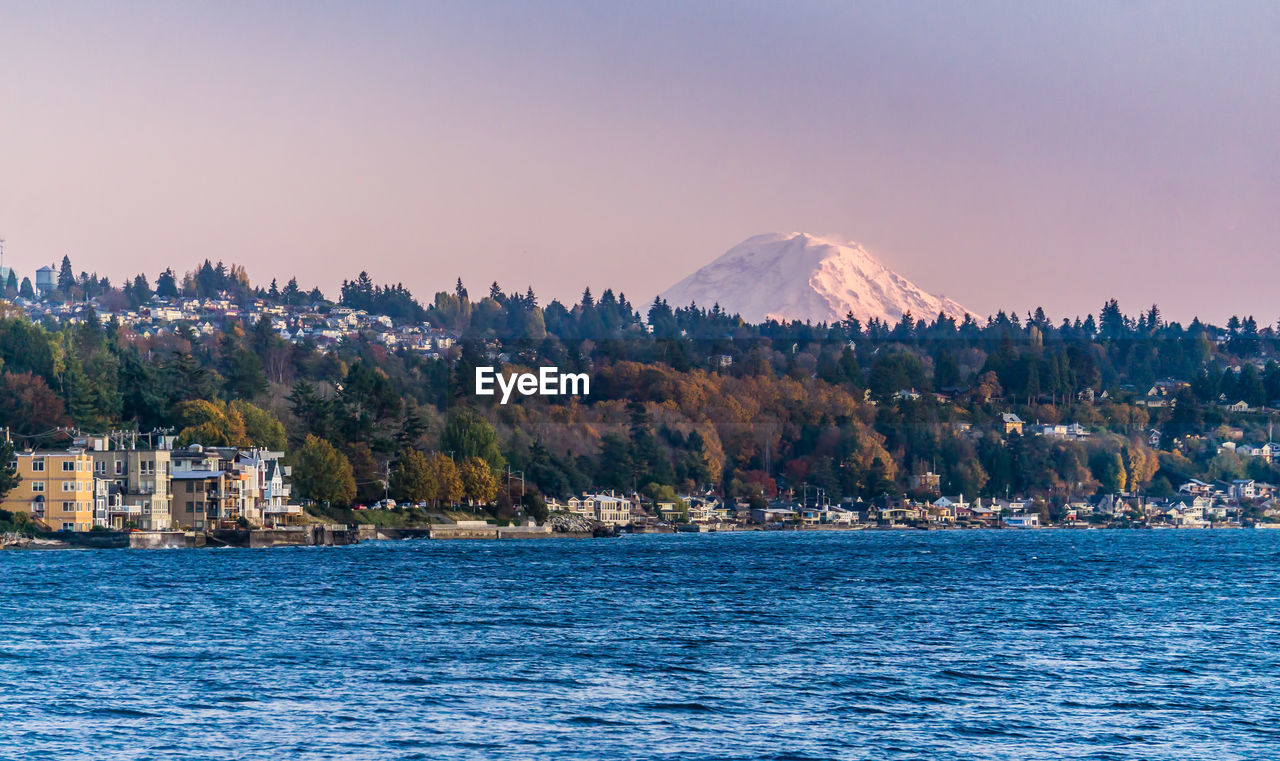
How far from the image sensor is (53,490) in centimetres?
12500

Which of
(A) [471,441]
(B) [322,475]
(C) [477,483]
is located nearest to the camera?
(B) [322,475]

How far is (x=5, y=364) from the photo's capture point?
175 m

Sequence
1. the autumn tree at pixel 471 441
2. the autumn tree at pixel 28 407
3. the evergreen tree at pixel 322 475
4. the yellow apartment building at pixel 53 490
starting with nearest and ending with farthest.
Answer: the yellow apartment building at pixel 53 490 → the autumn tree at pixel 28 407 → the evergreen tree at pixel 322 475 → the autumn tree at pixel 471 441

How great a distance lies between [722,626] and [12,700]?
29.0 meters

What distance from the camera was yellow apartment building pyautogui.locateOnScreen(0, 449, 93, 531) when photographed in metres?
124

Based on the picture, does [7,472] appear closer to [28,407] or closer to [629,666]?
[28,407]

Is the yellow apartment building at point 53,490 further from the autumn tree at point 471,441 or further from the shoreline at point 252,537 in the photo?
the autumn tree at point 471,441

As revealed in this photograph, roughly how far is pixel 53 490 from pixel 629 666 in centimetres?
8890

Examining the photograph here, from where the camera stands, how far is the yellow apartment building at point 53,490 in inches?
4889

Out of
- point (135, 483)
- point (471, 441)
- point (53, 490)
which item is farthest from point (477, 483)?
point (53, 490)

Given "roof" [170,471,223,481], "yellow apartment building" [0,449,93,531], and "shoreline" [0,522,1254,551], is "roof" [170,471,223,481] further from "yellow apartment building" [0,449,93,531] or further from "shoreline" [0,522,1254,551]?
"yellow apartment building" [0,449,93,531]

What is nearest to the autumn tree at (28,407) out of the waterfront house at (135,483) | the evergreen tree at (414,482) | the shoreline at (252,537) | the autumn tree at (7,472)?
the waterfront house at (135,483)

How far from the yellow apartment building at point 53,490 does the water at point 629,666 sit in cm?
3142

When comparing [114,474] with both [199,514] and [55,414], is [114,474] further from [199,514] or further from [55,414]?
[55,414]
